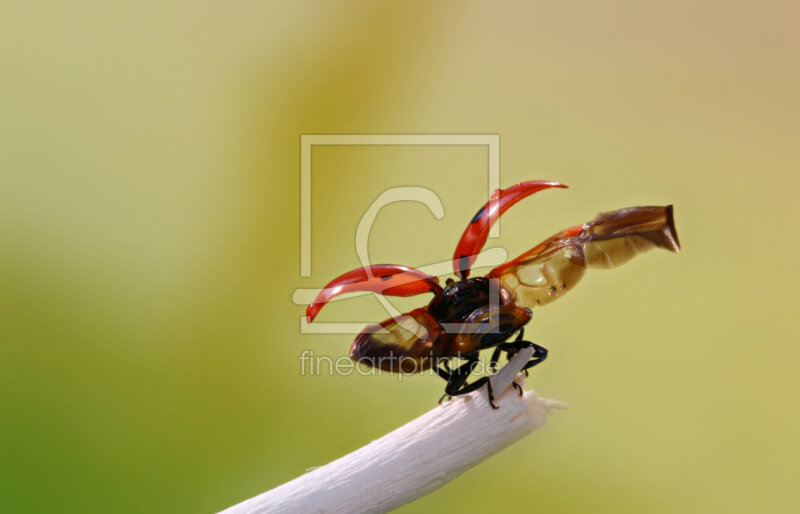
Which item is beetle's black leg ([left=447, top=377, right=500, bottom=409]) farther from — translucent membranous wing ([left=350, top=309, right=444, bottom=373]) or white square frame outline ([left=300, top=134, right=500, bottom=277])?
white square frame outline ([left=300, top=134, right=500, bottom=277])

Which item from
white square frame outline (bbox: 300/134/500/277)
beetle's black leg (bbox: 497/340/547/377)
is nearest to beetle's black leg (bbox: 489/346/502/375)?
beetle's black leg (bbox: 497/340/547/377)

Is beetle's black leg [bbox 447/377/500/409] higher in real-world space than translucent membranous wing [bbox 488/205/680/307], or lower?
lower

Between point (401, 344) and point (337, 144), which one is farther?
point (337, 144)

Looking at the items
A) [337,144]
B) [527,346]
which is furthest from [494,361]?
[337,144]

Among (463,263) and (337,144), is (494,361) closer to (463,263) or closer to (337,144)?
(463,263)

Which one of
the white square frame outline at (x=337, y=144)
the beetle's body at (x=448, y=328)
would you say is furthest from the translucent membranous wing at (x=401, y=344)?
the white square frame outline at (x=337, y=144)

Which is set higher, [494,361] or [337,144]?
[337,144]

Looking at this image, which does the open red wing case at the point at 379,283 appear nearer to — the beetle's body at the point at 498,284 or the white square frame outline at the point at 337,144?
the beetle's body at the point at 498,284
